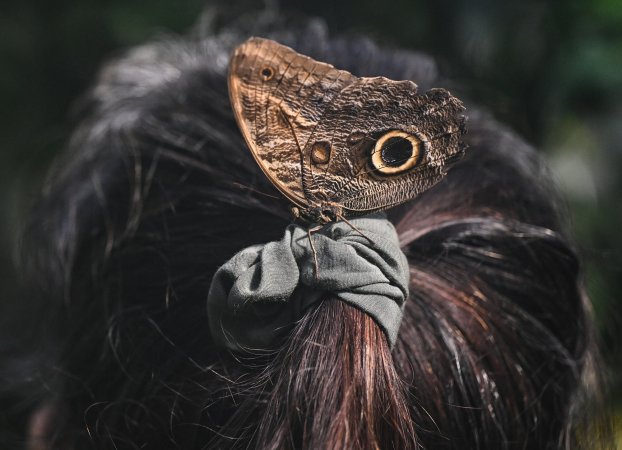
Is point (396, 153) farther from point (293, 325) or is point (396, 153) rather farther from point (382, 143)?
point (293, 325)

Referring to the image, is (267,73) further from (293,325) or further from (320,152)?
(293,325)

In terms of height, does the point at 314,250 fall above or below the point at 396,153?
below

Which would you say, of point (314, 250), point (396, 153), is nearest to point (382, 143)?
point (396, 153)

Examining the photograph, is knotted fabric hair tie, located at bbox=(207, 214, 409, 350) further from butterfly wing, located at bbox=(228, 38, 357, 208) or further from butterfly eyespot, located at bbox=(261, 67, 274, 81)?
butterfly eyespot, located at bbox=(261, 67, 274, 81)

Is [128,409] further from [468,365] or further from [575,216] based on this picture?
[575,216]

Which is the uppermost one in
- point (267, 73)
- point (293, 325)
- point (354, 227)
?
point (267, 73)

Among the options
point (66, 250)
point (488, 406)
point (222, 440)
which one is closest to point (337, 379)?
point (222, 440)

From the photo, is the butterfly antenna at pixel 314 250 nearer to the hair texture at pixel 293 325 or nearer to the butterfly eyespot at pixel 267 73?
the hair texture at pixel 293 325
